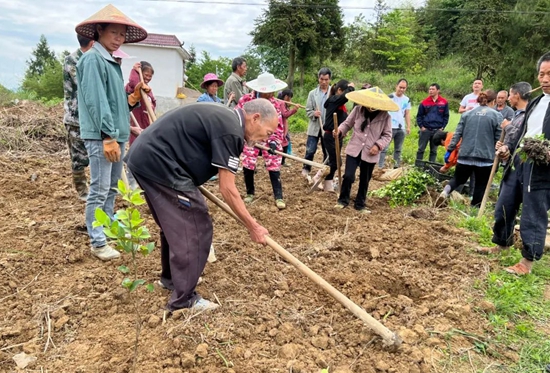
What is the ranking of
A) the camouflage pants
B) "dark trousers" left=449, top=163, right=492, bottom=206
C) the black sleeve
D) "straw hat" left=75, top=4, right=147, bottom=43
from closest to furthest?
the black sleeve, "straw hat" left=75, top=4, right=147, bottom=43, the camouflage pants, "dark trousers" left=449, top=163, right=492, bottom=206

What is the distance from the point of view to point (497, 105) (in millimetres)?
6344

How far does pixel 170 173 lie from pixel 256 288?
1221 millimetres

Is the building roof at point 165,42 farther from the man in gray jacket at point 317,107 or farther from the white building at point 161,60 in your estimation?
the man in gray jacket at point 317,107

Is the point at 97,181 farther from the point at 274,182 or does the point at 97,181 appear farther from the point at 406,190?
the point at 406,190

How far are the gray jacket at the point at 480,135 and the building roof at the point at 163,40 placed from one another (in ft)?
66.1

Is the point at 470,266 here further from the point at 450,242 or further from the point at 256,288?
the point at 256,288

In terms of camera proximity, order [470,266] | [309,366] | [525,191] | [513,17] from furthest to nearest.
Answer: [513,17], [470,266], [525,191], [309,366]

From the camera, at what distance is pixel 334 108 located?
5512mm

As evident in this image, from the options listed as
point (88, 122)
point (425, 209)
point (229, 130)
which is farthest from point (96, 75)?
point (425, 209)

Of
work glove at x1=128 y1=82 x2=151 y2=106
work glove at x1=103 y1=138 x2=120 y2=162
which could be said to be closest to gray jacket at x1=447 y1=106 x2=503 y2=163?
work glove at x1=128 y1=82 x2=151 y2=106

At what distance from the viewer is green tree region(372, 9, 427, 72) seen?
29109mm

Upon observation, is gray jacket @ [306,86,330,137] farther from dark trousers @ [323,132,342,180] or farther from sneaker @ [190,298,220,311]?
sneaker @ [190,298,220,311]

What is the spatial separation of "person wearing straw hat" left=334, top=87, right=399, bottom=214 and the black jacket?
0.40 m

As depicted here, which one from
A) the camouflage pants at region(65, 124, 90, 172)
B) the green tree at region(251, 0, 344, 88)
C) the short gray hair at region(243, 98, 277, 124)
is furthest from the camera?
the green tree at region(251, 0, 344, 88)
